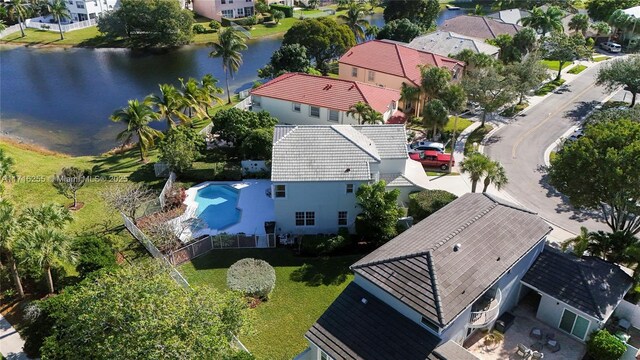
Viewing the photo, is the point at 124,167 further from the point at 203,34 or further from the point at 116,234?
the point at 203,34

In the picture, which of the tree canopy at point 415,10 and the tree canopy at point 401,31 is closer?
the tree canopy at point 401,31

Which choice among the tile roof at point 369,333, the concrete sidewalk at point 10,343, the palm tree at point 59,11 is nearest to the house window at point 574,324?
the tile roof at point 369,333

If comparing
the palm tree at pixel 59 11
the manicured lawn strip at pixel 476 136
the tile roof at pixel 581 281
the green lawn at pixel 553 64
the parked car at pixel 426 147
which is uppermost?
the palm tree at pixel 59 11

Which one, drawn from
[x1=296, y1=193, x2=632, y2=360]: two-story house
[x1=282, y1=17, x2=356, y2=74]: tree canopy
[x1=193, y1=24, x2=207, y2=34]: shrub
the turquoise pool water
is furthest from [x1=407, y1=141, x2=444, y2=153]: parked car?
[x1=193, y1=24, x2=207, y2=34]: shrub

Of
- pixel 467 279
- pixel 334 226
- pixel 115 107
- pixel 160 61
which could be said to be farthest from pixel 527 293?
pixel 160 61

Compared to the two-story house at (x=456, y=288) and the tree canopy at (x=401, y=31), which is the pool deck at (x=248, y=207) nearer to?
the two-story house at (x=456, y=288)

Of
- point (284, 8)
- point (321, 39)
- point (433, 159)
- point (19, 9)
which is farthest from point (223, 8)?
point (433, 159)

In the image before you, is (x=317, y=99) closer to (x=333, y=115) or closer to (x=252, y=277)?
(x=333, y=115)
